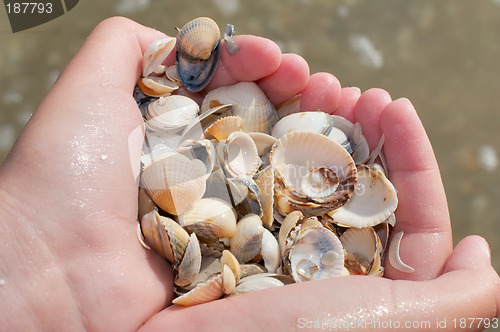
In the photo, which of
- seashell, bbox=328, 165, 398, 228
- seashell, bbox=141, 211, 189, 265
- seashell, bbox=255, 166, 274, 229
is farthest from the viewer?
seashell, bbox=328, 165, 398, 228

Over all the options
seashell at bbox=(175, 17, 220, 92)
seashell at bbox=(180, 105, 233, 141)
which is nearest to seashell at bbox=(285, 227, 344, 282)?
seashell at bbox=(180, 105, 233, 141)

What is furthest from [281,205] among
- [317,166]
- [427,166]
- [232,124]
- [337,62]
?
[337,62]

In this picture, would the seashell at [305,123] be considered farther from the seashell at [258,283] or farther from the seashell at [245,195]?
the seashell at [258,283]

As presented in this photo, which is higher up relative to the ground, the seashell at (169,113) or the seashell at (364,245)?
the seashell at (169,113)

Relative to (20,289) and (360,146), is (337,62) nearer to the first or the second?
(360,146)

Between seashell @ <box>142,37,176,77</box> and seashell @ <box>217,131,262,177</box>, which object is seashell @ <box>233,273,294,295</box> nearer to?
seashell @ <box>217,131,262,177</box>

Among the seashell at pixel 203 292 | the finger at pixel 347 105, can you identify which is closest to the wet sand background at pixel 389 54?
the finger at pixel 347 105

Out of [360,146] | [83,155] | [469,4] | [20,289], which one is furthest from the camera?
[469,4]
